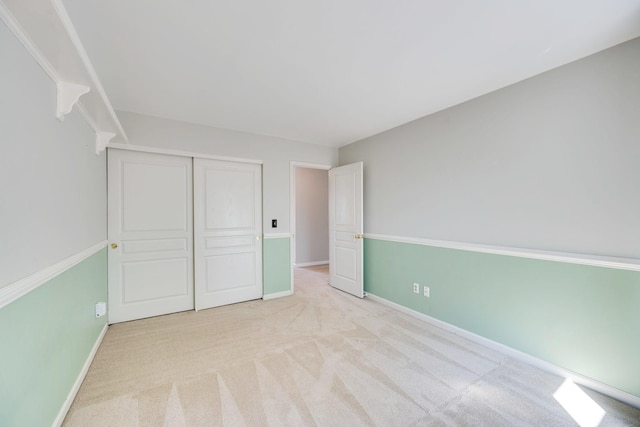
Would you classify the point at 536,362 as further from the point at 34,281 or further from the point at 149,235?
the point at 149,235

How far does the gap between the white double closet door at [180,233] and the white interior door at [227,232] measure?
12 millimetres

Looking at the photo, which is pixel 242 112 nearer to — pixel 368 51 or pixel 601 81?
pixel 368 51

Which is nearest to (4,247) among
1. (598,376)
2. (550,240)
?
(550,240)

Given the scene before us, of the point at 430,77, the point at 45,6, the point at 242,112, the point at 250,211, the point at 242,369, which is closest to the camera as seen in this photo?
the point at 45,6

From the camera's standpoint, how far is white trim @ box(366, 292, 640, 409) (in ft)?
5.68

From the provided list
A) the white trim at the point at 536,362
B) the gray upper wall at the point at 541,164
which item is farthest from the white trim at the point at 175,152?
the white trim at the point at 536,362

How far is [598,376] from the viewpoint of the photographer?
1.83 m

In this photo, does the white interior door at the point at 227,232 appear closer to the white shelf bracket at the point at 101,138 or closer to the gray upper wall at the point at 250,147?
the gray upper wall at the point at 250,147

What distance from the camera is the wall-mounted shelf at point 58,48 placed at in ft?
3.30

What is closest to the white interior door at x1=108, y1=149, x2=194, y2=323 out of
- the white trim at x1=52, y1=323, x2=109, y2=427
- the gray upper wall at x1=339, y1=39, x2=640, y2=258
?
the white trim at x1=52, y1=323, x2=109, y2=427

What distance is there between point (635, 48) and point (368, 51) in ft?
5.76

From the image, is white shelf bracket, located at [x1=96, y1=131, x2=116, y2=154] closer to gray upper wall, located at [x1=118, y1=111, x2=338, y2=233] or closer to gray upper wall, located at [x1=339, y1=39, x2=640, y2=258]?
gray upper wall, located at [x1=118, y1=111, x2=338, y2=233]

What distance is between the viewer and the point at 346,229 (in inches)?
157

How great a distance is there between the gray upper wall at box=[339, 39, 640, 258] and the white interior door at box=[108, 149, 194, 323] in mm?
2859
